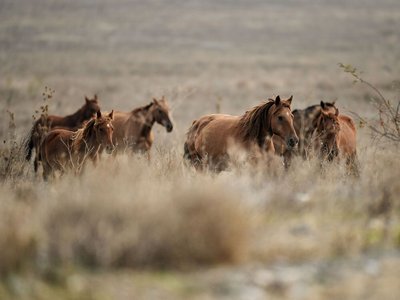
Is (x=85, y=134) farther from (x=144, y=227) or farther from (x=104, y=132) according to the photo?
(x=144, y=227)

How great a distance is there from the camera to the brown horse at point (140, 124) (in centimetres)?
1577

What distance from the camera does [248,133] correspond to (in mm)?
10992

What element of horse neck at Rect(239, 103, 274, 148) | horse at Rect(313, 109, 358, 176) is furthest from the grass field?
horse neck at Rect(239, 103, 274, 148)

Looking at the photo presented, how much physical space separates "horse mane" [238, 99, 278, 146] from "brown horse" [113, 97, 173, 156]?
191 inches

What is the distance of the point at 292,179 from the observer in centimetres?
903

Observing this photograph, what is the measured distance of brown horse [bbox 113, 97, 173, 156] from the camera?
51.7 feet

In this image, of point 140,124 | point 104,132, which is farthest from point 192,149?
point 140,124

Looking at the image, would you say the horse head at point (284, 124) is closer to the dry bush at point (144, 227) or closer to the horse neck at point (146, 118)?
the dry bush at point (144, 227)

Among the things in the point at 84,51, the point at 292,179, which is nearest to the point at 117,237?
the point at 292,179

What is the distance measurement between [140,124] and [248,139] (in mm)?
5370

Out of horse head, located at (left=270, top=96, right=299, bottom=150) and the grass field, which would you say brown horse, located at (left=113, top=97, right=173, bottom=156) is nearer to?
the grass field

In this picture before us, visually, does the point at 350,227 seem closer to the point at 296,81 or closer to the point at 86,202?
the point at 86,202

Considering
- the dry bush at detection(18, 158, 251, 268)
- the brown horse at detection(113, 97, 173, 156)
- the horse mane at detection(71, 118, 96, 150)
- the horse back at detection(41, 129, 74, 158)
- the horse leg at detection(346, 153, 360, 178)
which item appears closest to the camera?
the dry bush at detection(18, 158, 251, 268)

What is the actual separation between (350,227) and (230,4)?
8000cm
